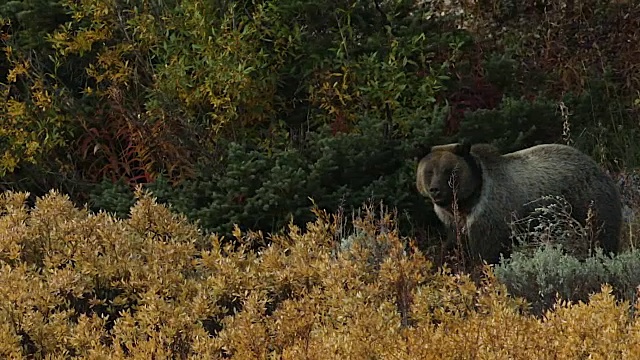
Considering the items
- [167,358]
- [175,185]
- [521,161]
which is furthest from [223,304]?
[175,185]

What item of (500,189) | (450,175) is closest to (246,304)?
(450,175)

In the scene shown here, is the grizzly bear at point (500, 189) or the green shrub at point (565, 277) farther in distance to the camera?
the grizzly bear at point (500, 189)

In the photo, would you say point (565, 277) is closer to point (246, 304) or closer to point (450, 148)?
point (450, 148)

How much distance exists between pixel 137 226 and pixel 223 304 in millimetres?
1225

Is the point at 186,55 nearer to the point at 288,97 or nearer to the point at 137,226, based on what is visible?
the point at 288,97

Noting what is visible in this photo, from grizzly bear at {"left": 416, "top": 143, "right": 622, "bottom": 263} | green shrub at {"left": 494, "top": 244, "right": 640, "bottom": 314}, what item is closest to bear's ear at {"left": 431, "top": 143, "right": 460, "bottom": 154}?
grizzly bear at {"left": 416, "top": 143, "right": 622, "bottom": 263}

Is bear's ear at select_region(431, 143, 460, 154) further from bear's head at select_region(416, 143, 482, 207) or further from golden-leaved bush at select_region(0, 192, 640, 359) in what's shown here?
golden-leaved bush at select_region(0, 192, 640, 359)

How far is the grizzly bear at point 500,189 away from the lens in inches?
302

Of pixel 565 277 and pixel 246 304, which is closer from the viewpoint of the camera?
pixel 246 304

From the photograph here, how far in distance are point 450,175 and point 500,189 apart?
395mm

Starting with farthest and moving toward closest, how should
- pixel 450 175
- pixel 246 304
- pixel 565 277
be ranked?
pixel 450 175 < pixel 565 277 < pixel 246 304

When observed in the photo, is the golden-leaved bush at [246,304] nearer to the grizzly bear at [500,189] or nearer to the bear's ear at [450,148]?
the grizzly bear at [500,189]

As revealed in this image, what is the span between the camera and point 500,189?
25.6 ft

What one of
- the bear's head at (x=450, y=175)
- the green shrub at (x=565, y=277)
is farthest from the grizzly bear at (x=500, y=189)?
the green shrub at (x=565, y=277)
